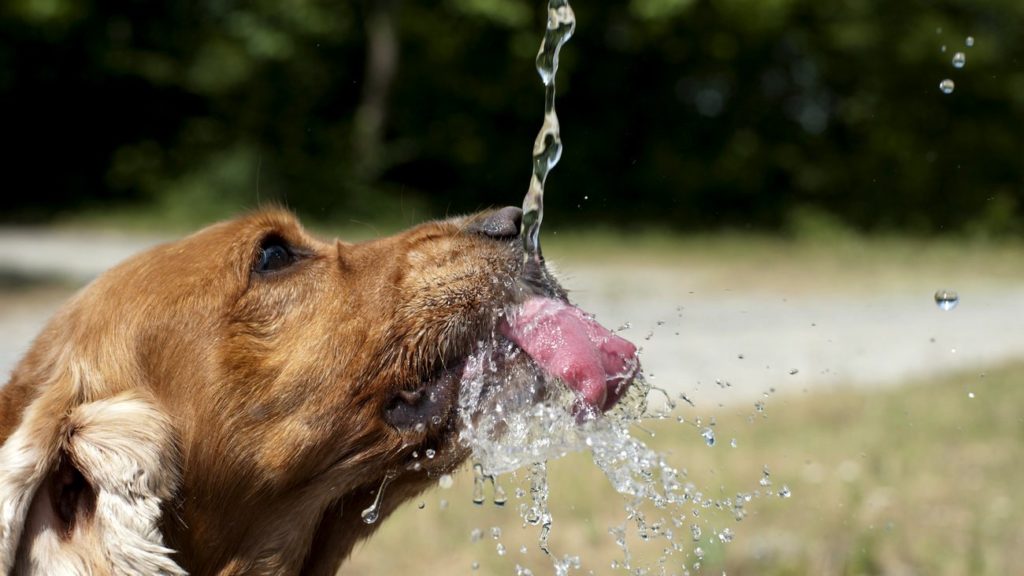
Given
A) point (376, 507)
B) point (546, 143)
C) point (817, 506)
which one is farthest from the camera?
point (817, 506)

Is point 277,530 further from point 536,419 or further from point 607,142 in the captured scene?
point 607,142

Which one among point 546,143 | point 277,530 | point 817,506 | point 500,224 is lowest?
point 817,506

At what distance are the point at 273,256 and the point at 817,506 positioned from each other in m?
2.78

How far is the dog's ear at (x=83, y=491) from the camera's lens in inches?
109

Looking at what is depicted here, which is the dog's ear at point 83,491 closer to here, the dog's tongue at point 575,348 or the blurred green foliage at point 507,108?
the dog's tongue at point 575,348

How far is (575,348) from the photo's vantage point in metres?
3.37

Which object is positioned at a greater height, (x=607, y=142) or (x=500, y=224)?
(x=500, y=224)

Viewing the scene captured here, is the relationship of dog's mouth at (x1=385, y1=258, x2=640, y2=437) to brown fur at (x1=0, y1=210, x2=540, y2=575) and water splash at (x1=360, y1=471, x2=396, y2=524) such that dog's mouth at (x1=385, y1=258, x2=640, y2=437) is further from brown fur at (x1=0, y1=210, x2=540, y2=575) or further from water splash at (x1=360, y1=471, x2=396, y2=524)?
water splash at (x1=360, y1=471, x2=396, y2=524)

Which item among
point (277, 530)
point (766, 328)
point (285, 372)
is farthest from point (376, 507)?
point (766, 328)

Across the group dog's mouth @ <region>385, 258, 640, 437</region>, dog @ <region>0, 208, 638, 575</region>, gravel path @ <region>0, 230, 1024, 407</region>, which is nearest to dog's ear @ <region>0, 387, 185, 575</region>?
dog @ <region>0, 208, 638, 575</region>

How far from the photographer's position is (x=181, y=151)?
26.0m

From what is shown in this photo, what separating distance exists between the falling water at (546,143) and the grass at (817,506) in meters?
0.85

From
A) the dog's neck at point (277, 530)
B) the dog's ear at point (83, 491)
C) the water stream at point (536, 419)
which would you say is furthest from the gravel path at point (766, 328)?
the dog's ear at point (83, 491)

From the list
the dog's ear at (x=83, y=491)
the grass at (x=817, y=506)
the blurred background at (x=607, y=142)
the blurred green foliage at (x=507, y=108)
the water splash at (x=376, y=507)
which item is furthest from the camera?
the blurred green foliage at (x=507, y=108)
